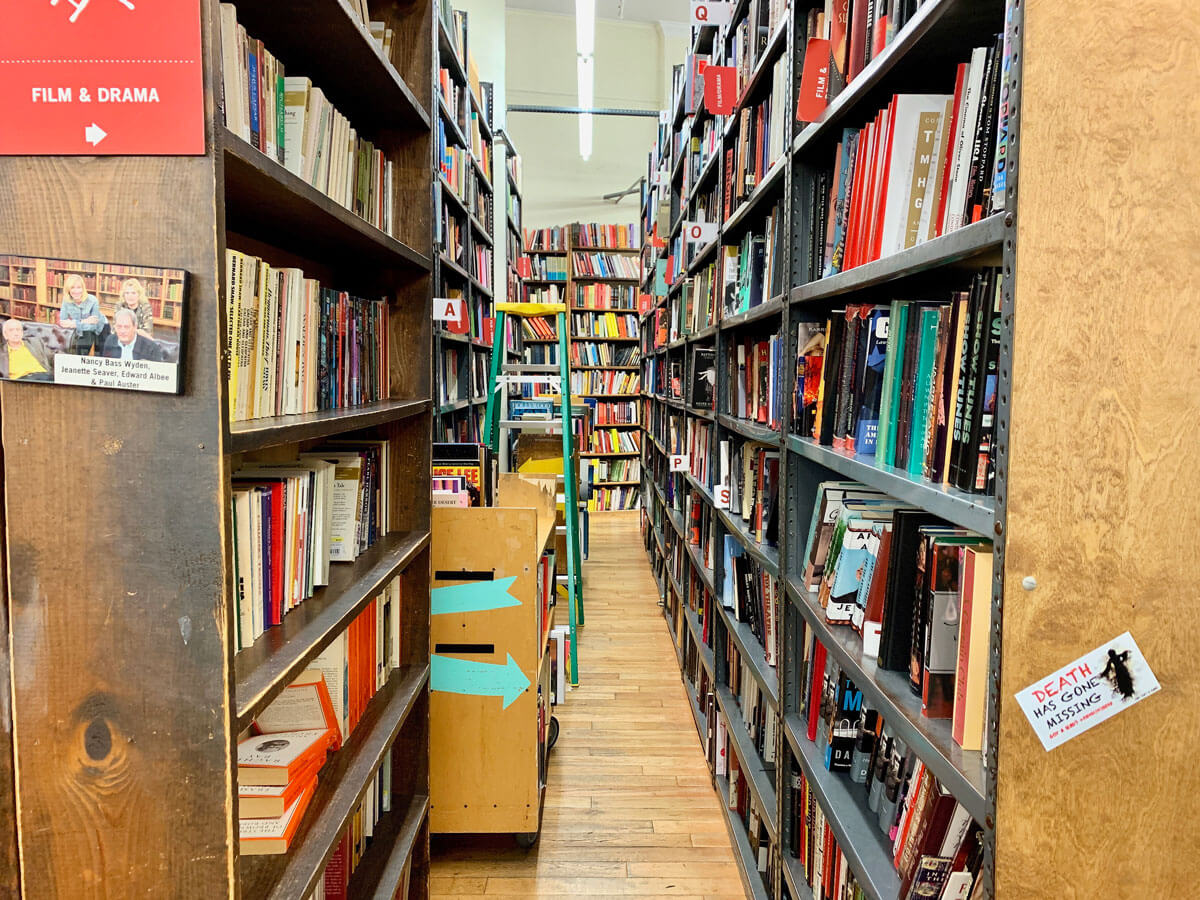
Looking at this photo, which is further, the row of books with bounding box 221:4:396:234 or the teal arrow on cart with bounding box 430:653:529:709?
the teal arrow on cart with bounding box 430:653:529:709

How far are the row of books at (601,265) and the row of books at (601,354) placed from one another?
2.13ft

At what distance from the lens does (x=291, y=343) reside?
1.14 m

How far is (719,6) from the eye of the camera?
2.28m

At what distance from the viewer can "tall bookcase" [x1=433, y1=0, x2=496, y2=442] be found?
2992 mm

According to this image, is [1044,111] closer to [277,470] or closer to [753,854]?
[277,470]

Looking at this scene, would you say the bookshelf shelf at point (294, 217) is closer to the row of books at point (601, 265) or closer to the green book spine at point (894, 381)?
the green book spine at point (894, 381)

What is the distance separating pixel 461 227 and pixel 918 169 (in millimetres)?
2898

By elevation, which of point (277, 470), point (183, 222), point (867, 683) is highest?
point (183, 222)

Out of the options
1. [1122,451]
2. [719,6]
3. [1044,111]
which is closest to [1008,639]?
[1122,451]

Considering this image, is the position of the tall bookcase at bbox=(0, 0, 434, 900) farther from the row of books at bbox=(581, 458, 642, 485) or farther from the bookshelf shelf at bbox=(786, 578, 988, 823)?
the row of books at bbox=(581, 458, 642, 485)

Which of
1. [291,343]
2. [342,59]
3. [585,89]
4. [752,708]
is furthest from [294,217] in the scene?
[585,89]

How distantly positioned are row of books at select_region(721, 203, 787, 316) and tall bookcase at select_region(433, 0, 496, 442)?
1054 mm

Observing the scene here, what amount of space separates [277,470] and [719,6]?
6.58 feet

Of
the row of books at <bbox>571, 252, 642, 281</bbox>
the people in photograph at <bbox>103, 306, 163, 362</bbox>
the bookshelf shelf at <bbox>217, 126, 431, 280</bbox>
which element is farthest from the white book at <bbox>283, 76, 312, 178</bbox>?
the row of books at <bbox>571, 252, 642, 281</bbox>
